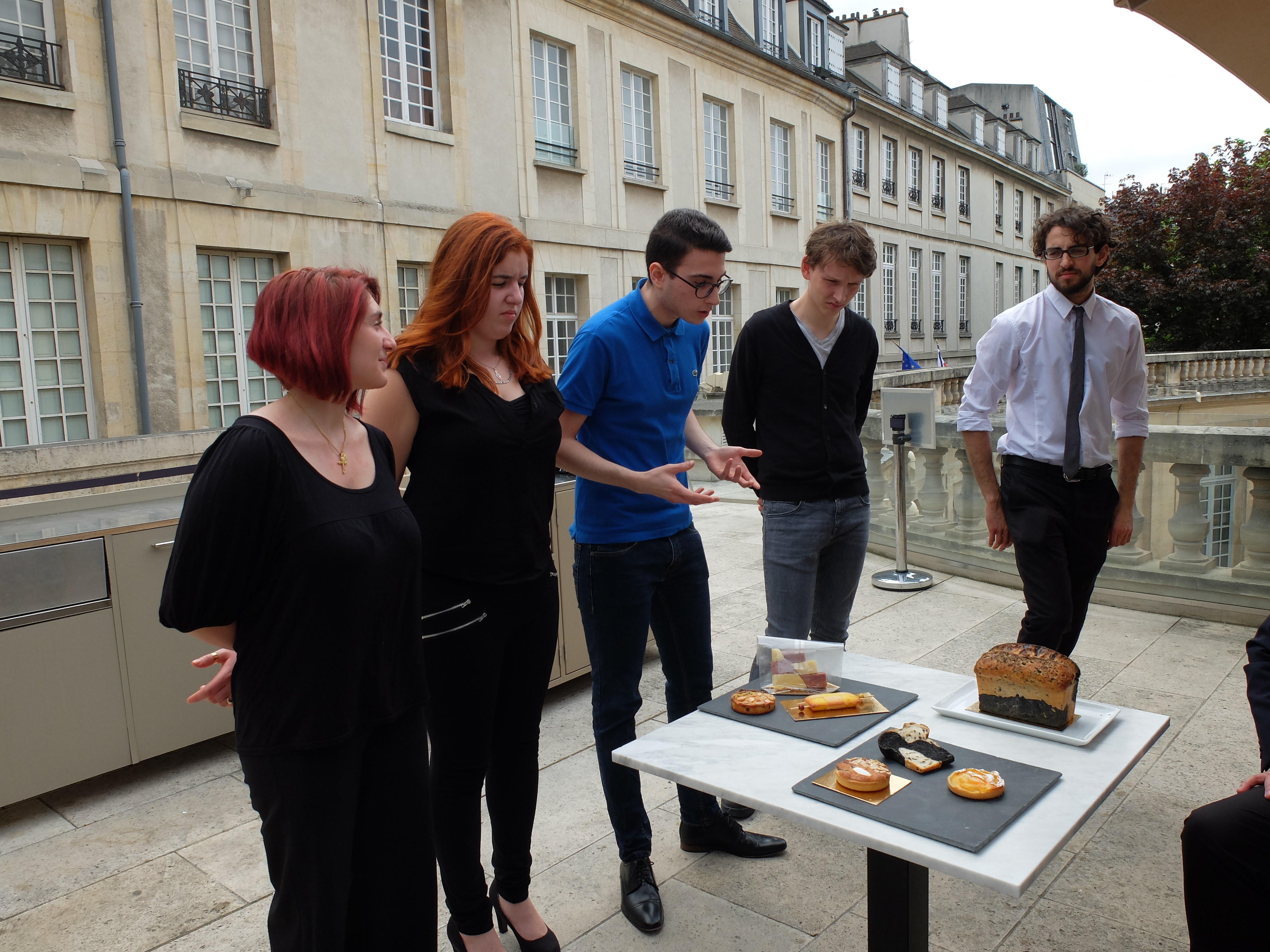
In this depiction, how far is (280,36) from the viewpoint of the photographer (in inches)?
484

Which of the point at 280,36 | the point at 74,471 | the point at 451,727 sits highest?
the point at 280,36

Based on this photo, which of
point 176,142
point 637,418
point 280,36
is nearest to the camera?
point 637,418

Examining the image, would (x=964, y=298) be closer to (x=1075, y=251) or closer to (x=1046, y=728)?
(x=1075, y=251)

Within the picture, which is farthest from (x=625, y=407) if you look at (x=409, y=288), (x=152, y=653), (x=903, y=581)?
(x=409, y=288)

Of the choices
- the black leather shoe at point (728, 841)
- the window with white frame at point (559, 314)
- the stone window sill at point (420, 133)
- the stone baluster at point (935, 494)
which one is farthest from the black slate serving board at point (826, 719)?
the window with white frame at point (559, 314)

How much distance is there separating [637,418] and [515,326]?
1.61 feet

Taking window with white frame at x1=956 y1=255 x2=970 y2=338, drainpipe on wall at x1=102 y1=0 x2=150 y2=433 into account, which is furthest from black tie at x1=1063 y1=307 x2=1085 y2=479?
window with white frame at x1=956 y1=255 x2=970 y2=338

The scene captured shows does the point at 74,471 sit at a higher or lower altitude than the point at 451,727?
higher

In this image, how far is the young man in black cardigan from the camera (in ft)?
11.0

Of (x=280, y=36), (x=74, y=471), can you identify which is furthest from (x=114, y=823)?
(x=280, y=36)

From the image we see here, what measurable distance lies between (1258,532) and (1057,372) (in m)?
3.15

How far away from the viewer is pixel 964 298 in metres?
35.8

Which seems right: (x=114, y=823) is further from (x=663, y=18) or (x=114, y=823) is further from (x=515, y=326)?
(x=663, y=18)

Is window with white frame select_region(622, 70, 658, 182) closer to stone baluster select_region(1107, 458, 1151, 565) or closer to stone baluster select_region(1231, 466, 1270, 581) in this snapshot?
stone baluster select_region(1107, 458, 1151, 565)
